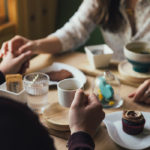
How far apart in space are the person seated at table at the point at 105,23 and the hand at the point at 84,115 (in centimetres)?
70

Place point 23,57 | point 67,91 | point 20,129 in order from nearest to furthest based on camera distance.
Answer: point 20,129, point 67,91, point 23,57

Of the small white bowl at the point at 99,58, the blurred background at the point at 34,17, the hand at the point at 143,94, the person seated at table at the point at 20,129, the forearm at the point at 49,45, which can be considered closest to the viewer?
the person seated at table at the point at 20,129

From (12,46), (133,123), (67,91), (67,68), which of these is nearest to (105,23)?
(67,68)

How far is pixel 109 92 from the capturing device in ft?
3.83

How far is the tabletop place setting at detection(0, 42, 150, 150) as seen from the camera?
0.96 meters

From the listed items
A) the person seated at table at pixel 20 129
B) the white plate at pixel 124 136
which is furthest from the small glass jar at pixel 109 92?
the person seated at table at pixel 20 129

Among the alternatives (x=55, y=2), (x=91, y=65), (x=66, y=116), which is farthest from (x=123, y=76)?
(x=55, y=2)

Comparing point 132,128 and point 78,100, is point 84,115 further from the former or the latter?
point 132,128

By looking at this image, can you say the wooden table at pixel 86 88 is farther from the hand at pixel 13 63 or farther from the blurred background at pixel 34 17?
the blurred background at pixel 34 17

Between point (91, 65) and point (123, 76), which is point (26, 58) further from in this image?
point (123, 76)

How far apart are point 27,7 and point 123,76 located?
1.32m

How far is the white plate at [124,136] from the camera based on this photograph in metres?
0.91

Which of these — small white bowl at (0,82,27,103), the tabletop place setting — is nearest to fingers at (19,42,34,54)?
the tabletop place setting

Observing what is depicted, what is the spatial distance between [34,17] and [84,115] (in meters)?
1.77
